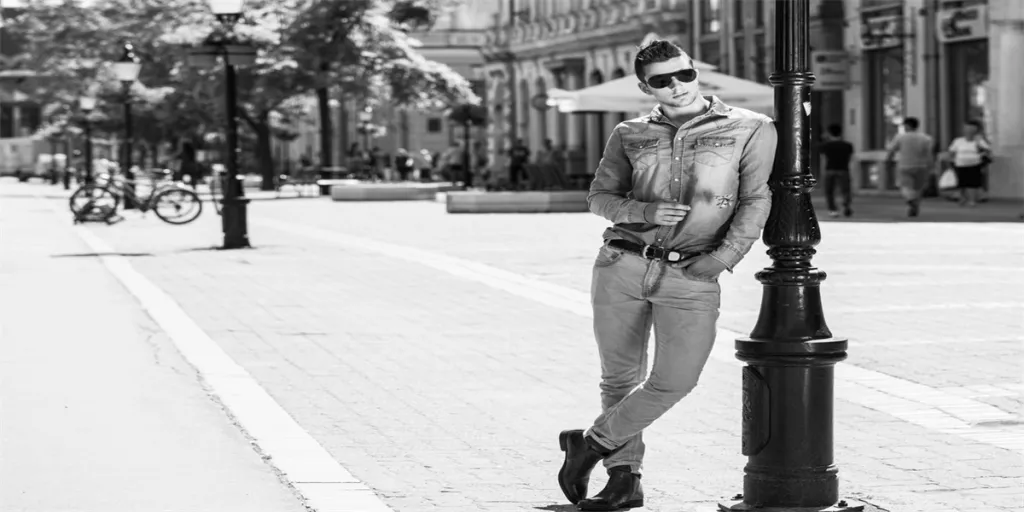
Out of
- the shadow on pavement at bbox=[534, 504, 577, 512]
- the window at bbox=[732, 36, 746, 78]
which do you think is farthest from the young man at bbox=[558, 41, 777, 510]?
the window at bbox=[732, 36, 746, 78]

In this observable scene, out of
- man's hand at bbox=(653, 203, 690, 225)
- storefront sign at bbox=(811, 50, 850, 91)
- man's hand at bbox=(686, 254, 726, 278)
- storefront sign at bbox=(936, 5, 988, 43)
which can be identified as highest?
storefront sign at bbox=(936, 5, 988, 43)

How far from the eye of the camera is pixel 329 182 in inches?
2169

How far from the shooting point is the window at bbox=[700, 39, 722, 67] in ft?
174

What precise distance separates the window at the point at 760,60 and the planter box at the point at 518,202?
41.7 ft

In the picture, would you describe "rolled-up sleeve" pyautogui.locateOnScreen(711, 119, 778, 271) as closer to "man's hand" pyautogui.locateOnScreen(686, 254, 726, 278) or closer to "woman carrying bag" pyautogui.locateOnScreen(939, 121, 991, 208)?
"man's hand" pyautogui.locateOnScreen(686, 254, 726, 278)

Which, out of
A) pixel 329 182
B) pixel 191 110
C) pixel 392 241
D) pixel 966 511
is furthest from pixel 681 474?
pixel 191 110

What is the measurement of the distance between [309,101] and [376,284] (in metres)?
55.8

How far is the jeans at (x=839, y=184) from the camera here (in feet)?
103

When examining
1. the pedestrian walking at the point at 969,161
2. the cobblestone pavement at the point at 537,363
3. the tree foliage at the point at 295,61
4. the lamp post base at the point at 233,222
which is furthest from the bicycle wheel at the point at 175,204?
the tree foliage at the point at 295,61

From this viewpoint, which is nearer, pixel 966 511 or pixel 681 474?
pixel 966 511

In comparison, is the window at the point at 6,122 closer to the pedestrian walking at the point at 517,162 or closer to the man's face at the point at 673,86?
the pedestrian walking at the point at 517,162

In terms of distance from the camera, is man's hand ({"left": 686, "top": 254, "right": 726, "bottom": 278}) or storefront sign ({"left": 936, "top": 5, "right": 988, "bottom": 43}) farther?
storefront sign ({"left": 936, "top": 5, "right": 988, "bottom": 43})

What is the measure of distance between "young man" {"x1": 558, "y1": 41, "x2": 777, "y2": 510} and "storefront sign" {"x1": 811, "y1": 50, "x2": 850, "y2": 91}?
125ft

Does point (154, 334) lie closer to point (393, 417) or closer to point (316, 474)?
point (393, 417)
